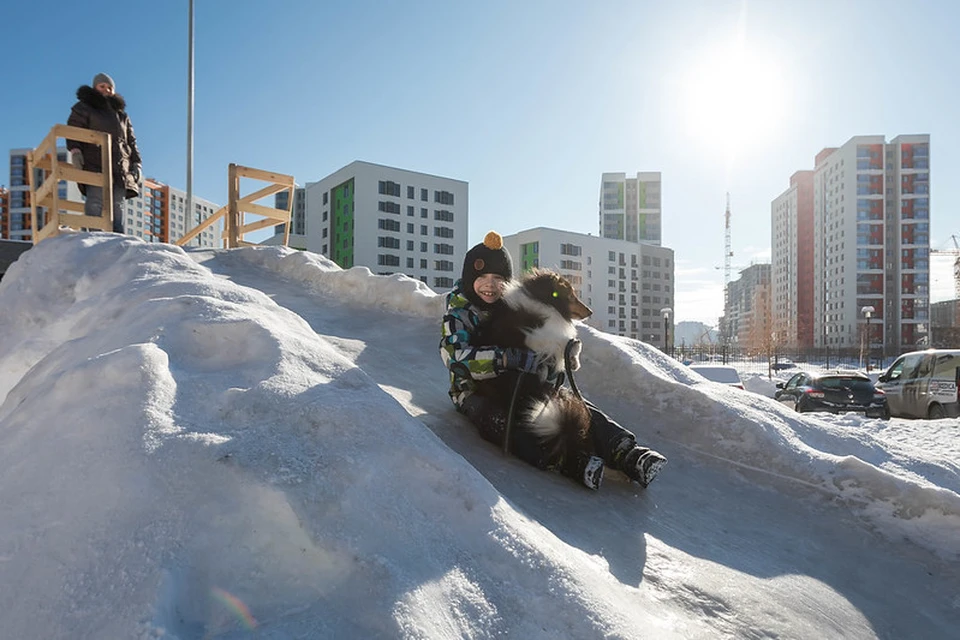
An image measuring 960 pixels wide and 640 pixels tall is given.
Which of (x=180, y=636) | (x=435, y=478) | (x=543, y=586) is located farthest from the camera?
(x=435, y=478)

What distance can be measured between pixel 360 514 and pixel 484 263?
2.05 metres

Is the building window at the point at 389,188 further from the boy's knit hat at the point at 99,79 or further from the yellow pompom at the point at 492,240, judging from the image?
the yellow pompom at the point at 492,240

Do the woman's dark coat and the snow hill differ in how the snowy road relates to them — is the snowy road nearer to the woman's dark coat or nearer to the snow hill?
the snow hill

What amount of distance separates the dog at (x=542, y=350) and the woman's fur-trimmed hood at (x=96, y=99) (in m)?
6.85

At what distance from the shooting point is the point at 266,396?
2004 mm

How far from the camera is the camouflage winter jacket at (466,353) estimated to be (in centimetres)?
292

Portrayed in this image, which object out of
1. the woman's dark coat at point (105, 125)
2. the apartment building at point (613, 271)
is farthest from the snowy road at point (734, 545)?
the apartment building at point (613, 271)

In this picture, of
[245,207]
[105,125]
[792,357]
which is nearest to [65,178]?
[105,125]

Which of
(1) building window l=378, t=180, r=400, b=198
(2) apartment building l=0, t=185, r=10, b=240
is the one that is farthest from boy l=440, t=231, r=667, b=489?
(2) apartment building l=0, t=185, r=10, b=240

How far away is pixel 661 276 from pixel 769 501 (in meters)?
86.2

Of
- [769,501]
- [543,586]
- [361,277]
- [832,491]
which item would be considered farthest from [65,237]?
[832,491]

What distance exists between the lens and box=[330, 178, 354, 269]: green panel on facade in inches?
2036

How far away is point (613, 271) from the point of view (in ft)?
256

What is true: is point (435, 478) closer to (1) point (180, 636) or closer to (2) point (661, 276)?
(1) point (180, 636)
